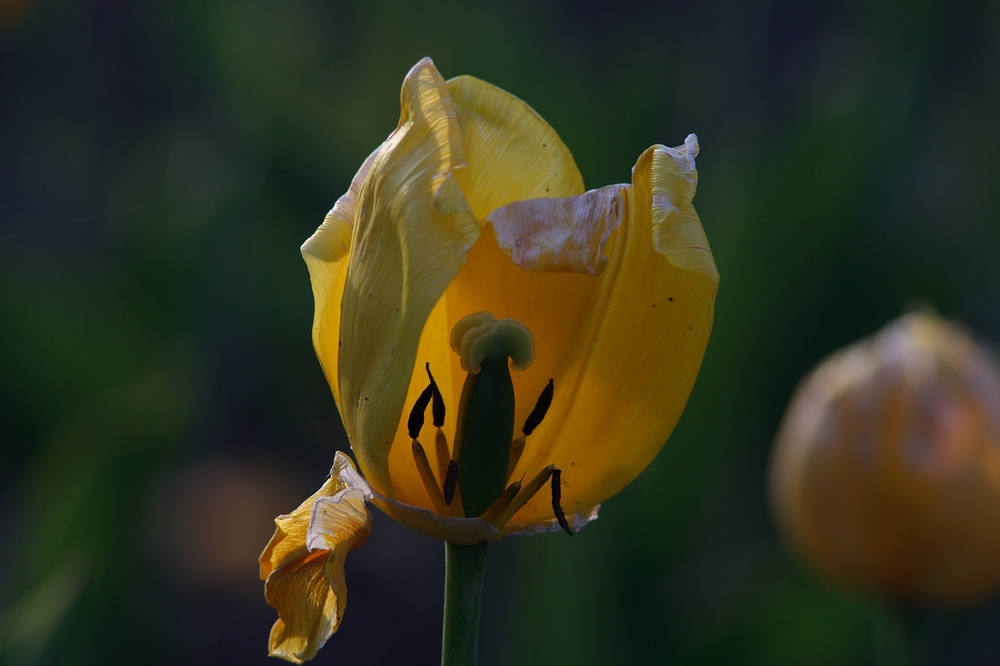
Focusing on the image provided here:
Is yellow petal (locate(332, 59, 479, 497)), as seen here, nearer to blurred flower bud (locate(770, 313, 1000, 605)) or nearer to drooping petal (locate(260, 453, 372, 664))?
drooping petal (locate(260, 453, 372, 664))

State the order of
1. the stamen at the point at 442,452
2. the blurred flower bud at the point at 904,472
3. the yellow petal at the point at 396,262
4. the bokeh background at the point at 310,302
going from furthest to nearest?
1. the bokeh background at the point at 310,302
2. the blurred flower bud at the point at 904,472
3. the stamen at the point at 442,452
4. the yellow petal at the point at 396,262

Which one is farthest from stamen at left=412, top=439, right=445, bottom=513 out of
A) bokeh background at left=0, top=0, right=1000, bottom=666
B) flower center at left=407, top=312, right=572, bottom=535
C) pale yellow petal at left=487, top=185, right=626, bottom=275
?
bokeh background at left=0, top=0, right=1000, bottom=666

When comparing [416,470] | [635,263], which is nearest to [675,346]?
[635,263]

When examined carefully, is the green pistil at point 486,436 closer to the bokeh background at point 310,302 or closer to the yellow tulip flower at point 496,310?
the yellow tulip flower at point 496,310

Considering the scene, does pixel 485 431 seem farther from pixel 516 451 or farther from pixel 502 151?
pixel 502 151

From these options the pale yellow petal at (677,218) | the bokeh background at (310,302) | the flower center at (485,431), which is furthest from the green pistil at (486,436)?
the bokeh background at (310,302)

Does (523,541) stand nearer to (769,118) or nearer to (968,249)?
(968,249)
